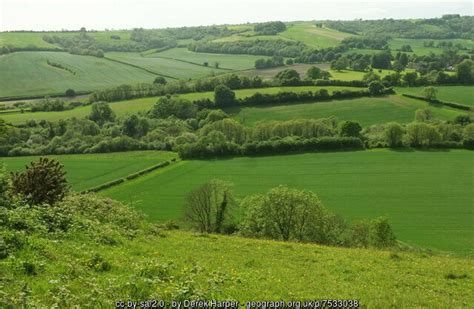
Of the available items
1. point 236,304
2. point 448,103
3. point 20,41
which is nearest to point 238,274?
point 236,304

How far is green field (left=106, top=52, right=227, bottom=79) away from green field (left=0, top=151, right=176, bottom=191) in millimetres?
79816

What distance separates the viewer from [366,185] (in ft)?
204

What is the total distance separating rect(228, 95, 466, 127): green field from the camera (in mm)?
102375

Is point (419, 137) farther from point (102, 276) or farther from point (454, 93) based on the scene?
point (102, 276)

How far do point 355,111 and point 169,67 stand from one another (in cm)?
9098

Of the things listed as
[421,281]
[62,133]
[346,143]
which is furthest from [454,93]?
[421,281]

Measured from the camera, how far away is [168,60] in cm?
19150

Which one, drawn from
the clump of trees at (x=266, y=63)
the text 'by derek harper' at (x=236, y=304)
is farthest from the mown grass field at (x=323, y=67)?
the text 'by derek harper' at (x=236, y=304)

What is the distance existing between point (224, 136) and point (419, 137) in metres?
37.0

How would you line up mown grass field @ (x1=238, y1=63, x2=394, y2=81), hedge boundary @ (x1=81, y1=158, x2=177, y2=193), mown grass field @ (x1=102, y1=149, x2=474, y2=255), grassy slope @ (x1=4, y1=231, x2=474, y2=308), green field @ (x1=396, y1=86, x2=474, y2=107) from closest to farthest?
grassy slope @ (x1=4, y1=231, x2=474, y2=308)
mown grass field @ (x1=102, y1=149, x2=474, y2=255)
hedge boundary @ (x1=81, y1=158, x2=177, y2=193)
green field @ (x1=396, y1=86, x2=474, y2=107)
mown grass field @ (x1=238, y1=63, x2=394, y2=81)

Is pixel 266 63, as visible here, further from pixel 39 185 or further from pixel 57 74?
pixel 39 185

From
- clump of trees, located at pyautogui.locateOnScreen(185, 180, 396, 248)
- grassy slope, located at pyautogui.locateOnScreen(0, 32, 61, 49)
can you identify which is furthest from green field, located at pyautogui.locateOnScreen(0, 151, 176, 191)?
grassy slope, located at pyautogui.locateOnScreen(0, 32, 61, 49)

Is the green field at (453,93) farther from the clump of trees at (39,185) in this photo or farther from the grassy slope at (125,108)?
the clump of trees at (39,185)

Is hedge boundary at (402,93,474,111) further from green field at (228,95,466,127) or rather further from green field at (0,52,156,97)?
green field at (0,52,156,97)
